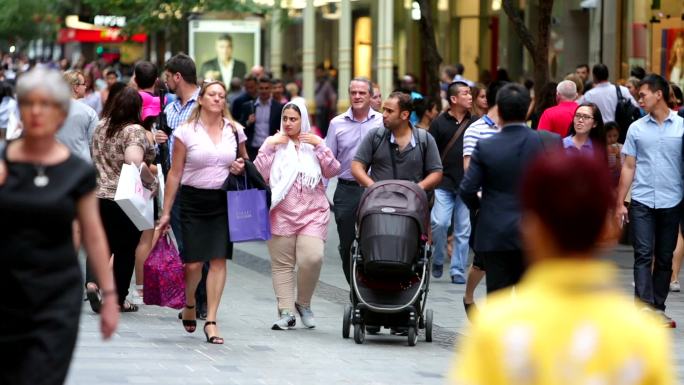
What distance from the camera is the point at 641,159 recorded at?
11.5 m

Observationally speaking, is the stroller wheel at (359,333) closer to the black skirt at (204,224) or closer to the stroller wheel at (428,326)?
the stroller wheel at (428,326)

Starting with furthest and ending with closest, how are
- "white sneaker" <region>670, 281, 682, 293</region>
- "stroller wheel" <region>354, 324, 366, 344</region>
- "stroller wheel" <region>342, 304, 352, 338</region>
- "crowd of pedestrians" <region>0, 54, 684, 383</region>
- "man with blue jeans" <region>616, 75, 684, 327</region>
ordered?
"white sneaker" <region>670, 281, 682, 293</region> < "man with blue jeans" <region>616, 75, 684, 327</region> < "stroller wheel" <region>342, 304, 352, 338</region> < "stroller wheel" <region>354, 324, 366, 344</region> < "crowd of pedestrians" <region>0, 54, 684, 383</region>

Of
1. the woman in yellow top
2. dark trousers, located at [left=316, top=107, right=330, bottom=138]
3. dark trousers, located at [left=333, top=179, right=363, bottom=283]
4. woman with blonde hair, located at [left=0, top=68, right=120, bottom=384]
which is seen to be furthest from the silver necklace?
dark trousers, located at [left=316, top=107, right=330, bottom=138]

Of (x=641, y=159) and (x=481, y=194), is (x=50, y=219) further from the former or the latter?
(x=641, y=159)

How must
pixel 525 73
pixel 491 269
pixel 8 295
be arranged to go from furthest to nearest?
pixel 525 73 < pixel 491 269 < pixel 8 295

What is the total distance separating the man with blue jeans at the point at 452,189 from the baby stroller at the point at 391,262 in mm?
3858

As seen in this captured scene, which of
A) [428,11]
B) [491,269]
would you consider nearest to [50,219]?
[491,269]

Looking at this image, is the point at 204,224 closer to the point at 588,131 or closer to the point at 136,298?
the point at 136,298

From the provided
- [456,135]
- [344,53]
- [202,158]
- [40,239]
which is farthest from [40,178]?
[344,53]

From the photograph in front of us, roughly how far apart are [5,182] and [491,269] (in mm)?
3288

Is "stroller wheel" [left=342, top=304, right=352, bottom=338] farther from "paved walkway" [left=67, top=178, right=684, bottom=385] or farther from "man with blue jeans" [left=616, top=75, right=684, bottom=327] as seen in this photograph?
"man with blue jeans" [left=616, top=75, right=684, bottom=327]

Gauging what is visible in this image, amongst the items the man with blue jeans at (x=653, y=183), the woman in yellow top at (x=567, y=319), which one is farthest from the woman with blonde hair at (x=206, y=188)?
the woman in yellow top at (x=567, y=319)

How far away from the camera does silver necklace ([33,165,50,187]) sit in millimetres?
5613

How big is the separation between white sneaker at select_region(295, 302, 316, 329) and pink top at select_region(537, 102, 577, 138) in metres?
3.92
